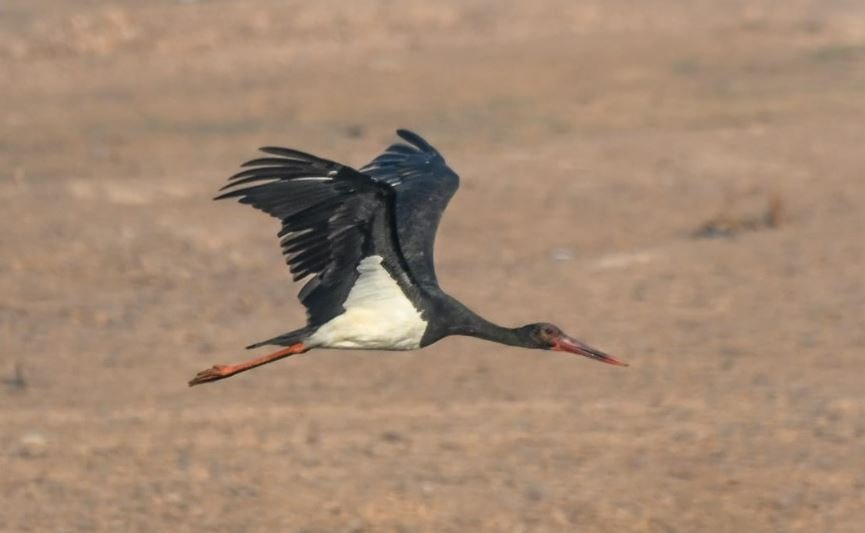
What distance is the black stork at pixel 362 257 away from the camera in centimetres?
643

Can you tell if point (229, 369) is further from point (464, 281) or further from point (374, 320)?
point (464, 281)

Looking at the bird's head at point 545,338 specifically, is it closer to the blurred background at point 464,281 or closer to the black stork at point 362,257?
the black stork at point 362,257

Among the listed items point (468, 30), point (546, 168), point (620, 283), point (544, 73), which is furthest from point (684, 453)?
point (468, 30)

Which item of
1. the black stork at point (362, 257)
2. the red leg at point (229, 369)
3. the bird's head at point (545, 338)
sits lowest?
the red leg at point (229, 369)

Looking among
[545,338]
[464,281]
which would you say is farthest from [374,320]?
[464,281]

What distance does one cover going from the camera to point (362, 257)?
269 inches

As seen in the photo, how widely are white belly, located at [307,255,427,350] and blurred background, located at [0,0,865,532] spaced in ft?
3.39

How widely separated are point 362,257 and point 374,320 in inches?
10.3

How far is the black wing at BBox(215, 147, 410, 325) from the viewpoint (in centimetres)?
636

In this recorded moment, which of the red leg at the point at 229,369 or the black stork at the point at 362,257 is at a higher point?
the black stork at the point at 362,257

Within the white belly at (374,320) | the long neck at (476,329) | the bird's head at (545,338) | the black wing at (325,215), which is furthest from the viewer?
the bird's head at (545,338)

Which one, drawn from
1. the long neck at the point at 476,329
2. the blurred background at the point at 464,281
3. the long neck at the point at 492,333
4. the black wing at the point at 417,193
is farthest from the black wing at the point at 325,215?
the blurred background at the point at 464,281

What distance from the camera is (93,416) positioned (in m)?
9.14

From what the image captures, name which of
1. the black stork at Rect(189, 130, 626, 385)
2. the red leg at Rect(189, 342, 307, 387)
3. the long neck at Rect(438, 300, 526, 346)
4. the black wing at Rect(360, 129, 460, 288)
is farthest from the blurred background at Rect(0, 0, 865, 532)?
the black wing at Rect(360, 129, 460, 288)
